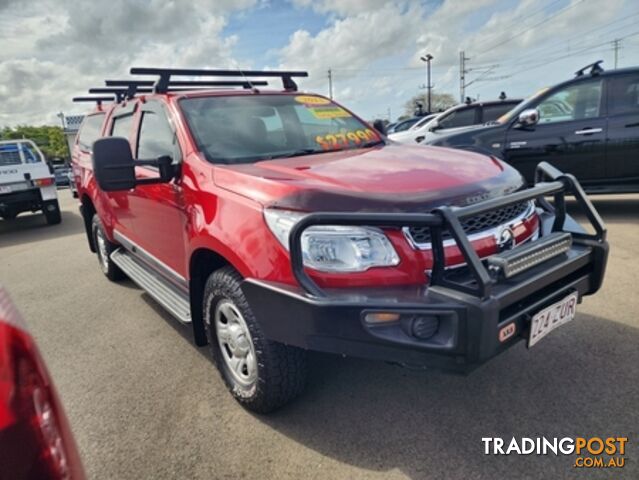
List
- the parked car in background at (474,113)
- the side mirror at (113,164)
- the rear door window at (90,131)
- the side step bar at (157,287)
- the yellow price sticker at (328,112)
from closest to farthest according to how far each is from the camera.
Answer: the side mirror at (113,164) < the side step bar at (157,287) < the yellow price sticker at (328,112) < the rear door window at (90,131) < the parked car in background at (474,113)

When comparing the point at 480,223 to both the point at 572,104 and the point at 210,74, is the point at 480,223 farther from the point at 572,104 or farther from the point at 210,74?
the point at 572,104

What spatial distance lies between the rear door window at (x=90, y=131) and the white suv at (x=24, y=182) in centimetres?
460

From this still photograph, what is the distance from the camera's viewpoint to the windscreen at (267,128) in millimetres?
2838

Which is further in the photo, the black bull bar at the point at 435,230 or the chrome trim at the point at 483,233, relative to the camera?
the chrome trim at the point at 483,233

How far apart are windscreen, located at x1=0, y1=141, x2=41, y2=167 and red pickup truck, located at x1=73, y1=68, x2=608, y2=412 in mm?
8020

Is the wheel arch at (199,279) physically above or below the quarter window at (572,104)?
below

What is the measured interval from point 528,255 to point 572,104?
4701 mm

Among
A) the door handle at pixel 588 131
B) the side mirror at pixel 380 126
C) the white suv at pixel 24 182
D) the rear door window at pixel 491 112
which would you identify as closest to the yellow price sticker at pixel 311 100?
the side mirror at pixel 380 126

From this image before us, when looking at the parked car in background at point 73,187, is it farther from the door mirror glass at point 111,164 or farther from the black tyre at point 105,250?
the door mirror glass at point 111,164

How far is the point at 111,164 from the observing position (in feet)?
8.37

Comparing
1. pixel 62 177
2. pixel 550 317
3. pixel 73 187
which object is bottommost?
pixel 62 177

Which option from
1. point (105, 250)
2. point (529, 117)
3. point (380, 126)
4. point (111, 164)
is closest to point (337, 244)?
point (111, 164)

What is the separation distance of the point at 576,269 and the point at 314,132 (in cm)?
189

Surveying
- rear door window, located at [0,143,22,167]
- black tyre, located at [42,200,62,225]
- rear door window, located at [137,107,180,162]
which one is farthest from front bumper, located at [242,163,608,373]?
rear door window, located at [0,143,22,167]
